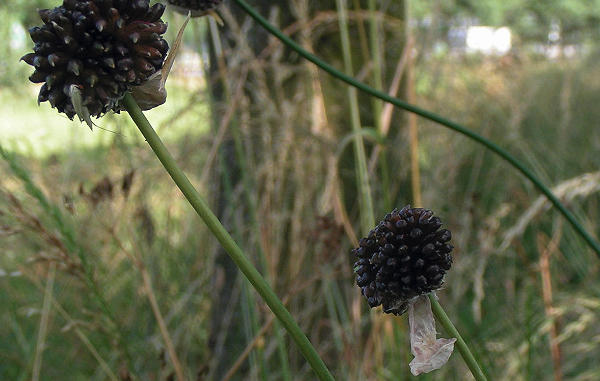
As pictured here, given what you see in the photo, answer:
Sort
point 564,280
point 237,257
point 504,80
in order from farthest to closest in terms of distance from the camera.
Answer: point 504,80 < point 564,280 < point 237,257

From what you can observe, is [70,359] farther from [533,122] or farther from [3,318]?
[533,122]

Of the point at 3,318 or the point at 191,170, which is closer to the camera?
the point at 3,318

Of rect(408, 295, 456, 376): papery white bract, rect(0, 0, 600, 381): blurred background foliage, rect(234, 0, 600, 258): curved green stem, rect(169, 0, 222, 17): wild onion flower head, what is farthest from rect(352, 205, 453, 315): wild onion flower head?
rect(0, 0, 600, 381): blurred background foliage

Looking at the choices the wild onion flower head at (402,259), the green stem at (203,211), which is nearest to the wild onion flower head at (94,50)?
the green stem at (203,211)

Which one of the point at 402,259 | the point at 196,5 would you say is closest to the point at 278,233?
the point at 196,5

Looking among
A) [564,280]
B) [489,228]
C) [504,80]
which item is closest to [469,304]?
[564,280]

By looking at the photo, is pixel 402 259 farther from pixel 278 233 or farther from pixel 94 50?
pixel 278 233

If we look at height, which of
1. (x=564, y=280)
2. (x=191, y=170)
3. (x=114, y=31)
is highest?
(x=191, y=170)
